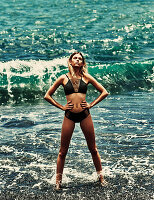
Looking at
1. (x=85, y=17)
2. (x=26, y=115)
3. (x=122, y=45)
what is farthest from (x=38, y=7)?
(x=26, y=115)

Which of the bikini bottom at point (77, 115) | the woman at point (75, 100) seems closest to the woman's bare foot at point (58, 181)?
the woman at point (75, 100)

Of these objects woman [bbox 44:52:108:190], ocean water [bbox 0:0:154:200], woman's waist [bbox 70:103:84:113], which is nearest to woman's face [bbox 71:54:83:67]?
woman [bbox 44:52:108:190]

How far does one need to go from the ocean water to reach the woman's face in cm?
209

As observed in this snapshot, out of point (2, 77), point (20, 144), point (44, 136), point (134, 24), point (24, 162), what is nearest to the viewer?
point (24, 162)

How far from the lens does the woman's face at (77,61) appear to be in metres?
6.16

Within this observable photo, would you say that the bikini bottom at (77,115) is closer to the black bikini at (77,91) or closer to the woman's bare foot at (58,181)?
the black bikini at (77,91)

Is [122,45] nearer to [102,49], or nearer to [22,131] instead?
[102,49]

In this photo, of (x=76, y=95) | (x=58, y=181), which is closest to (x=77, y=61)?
(x=76, y=95)

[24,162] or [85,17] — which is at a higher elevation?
[85,17]

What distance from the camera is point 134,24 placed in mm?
32500

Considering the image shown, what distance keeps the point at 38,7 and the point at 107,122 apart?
Answer: 109 feet

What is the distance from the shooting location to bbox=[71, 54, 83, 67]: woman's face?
243 inches

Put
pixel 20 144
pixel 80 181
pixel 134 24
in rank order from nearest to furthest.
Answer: pixel 80 181 < pixel 20 144 < pixel 134 24

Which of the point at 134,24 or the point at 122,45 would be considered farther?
the point at 134,24
